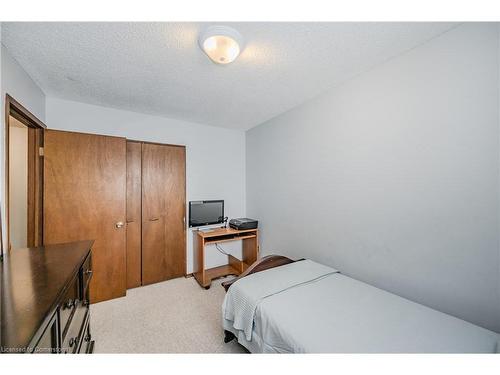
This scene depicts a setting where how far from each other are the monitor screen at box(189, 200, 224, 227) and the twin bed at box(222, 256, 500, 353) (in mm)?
1507

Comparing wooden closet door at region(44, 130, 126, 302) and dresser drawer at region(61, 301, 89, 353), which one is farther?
wooden closet door at region(44, 130, 126, 302)

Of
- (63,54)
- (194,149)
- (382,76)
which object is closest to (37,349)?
(63,54)

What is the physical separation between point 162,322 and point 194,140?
7.70ft

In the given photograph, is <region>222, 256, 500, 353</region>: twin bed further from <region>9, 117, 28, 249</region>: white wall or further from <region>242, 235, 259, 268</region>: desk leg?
<region>9, 117, 28, 249</region>: white wall

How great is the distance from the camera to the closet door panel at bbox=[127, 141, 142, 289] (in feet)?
8.63

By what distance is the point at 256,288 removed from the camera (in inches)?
59.9

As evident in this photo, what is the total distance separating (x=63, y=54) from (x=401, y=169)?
270 cm

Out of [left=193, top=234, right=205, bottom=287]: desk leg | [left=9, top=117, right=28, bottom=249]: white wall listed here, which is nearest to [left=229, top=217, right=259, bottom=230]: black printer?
[left=193, top=234, right=205, bottom=287]: desk leg

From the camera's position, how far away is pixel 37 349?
65 centimetres

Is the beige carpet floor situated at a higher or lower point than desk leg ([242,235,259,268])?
lower

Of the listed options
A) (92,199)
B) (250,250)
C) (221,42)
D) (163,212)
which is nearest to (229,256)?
(250,250)

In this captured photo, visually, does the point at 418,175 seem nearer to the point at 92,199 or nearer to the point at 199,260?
the point at 199,260
